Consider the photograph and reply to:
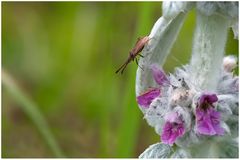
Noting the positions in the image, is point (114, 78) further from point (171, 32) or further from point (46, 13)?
point (171, 32)

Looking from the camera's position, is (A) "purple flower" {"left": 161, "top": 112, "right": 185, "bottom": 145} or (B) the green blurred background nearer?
(A) "purple flower" {"left": 161, "top": 112, "right": 185, "bottom": 145}

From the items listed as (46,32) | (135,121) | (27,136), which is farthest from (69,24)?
(135,121)

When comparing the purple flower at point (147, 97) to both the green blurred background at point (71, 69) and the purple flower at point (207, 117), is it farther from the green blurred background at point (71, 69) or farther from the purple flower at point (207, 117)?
the green blurred background at point (71, 69)

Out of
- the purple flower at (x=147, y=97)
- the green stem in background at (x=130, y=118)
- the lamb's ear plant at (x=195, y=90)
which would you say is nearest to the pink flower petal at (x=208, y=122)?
the lamb's ear plant at (x=195, y=90)

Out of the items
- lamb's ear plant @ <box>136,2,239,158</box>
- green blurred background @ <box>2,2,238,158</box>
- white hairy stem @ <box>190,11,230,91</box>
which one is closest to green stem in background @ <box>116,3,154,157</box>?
green blurred background @ <box>2,2,238,158</box>

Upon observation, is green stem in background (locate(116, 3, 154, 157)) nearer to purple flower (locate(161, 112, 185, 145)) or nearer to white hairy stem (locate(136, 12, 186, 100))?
white hairy stem (locate(136, 12, 186, 100))

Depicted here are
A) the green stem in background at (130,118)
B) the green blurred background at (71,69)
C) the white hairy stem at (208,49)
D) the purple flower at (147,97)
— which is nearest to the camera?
the white hairy stem at (208,49)

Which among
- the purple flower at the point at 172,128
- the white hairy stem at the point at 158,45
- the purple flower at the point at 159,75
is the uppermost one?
the white hairy stem at the point at 158,45
